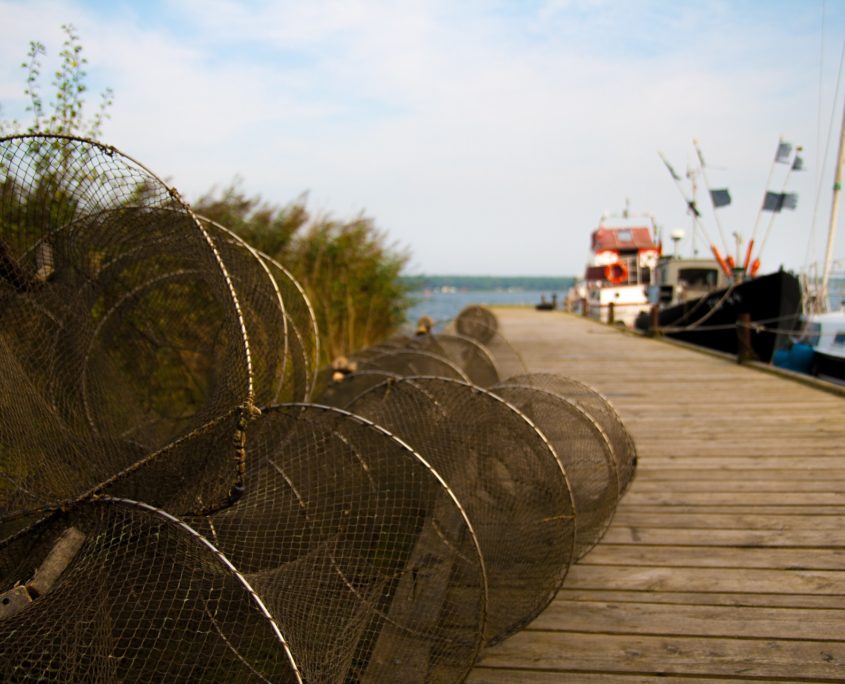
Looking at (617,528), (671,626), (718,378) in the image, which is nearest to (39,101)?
(617,528)

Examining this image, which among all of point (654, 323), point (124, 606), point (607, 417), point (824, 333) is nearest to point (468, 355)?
point (607, 417)

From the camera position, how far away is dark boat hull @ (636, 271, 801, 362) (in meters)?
14.7

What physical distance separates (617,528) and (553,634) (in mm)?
1229

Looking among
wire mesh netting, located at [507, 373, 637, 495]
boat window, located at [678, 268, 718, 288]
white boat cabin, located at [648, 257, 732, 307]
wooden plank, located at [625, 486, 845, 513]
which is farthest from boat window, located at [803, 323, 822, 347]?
wire mesh netting, located at [507, 373, 637, 495]

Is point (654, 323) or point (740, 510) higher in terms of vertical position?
point (654, 323)

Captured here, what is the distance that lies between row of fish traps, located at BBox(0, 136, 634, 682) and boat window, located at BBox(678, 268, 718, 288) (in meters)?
20.0

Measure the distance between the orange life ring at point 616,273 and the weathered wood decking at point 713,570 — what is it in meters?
19.9

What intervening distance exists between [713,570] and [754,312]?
13383 mm

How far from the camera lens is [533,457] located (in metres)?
2.96

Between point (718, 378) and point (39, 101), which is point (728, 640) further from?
point (718, 378)

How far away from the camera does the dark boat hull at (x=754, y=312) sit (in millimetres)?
14711

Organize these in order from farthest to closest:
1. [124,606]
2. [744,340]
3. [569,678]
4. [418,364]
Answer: [744,340] < [418,364] < [569,678] < [124,606]

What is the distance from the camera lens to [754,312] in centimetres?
1528

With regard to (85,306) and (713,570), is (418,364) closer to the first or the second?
(85,306)
